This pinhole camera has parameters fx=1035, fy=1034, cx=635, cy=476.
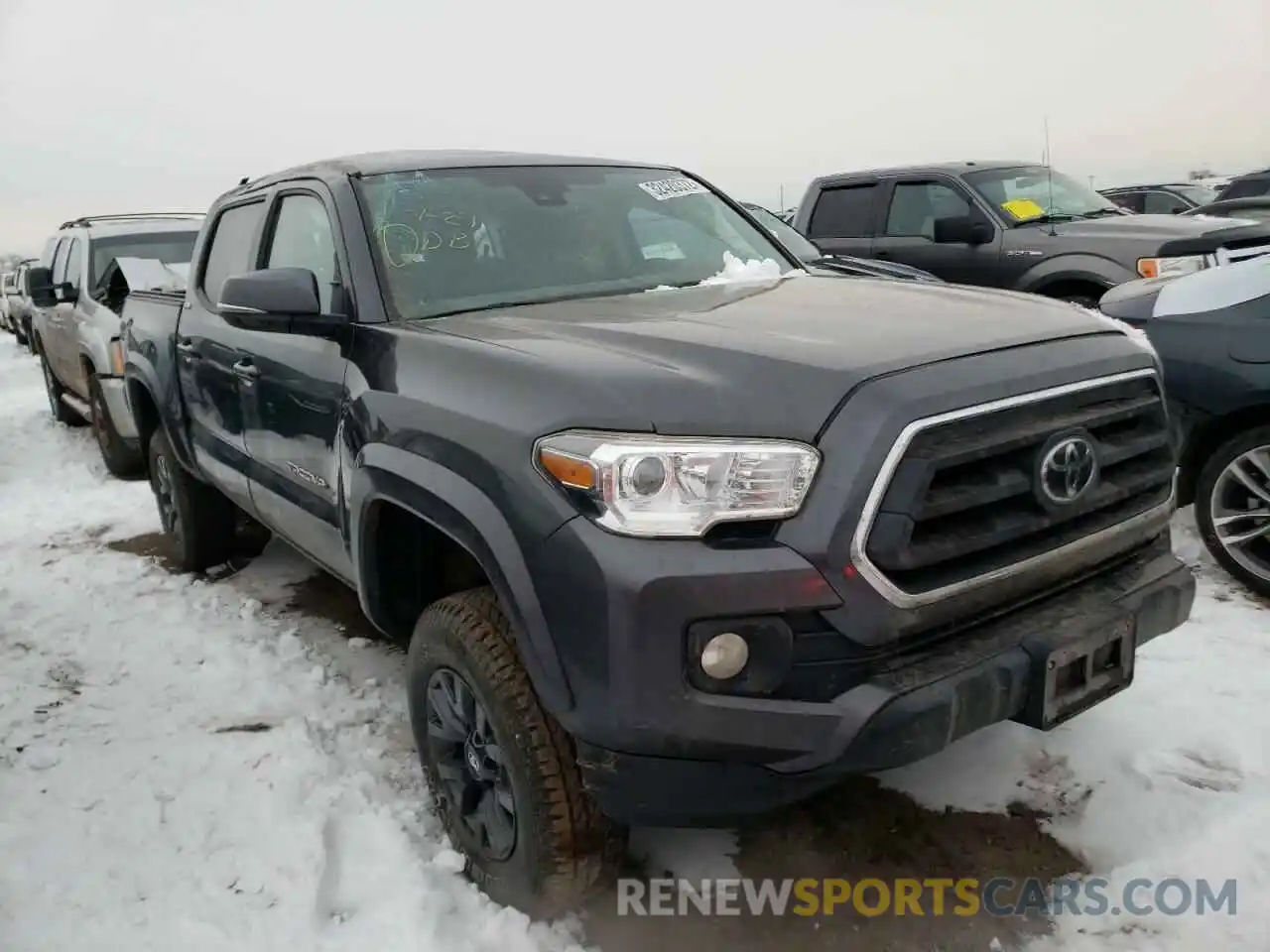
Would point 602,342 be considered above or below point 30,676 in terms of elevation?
above

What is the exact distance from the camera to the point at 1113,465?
2.47 meters

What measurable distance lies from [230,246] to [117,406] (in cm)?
334

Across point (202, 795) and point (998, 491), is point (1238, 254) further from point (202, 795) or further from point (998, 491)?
point (202, 795)

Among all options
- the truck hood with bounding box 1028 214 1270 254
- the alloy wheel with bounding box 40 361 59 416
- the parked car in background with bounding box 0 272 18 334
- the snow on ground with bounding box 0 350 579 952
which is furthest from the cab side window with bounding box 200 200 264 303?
the parked car in background with bounding box 0 272 18 334

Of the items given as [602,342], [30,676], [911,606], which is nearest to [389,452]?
[602,342]

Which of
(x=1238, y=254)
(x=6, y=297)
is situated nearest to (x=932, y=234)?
(x=1238, y=254)

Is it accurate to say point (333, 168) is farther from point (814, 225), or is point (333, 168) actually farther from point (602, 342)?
point (814, 225)

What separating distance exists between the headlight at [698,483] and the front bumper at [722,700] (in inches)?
1.9

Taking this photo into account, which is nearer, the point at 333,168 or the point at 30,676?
the point at 333,168

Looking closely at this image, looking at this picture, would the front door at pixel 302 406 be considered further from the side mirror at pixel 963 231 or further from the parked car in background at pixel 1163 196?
the parked car in background at pixel 1163 196

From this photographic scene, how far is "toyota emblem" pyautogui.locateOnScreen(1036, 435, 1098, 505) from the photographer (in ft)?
7.28

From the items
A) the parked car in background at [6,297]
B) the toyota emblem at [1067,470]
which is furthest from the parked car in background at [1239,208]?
the parked car in background at [6,297]

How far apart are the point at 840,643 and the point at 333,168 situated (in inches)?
95.3

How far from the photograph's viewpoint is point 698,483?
2012 millimetres
